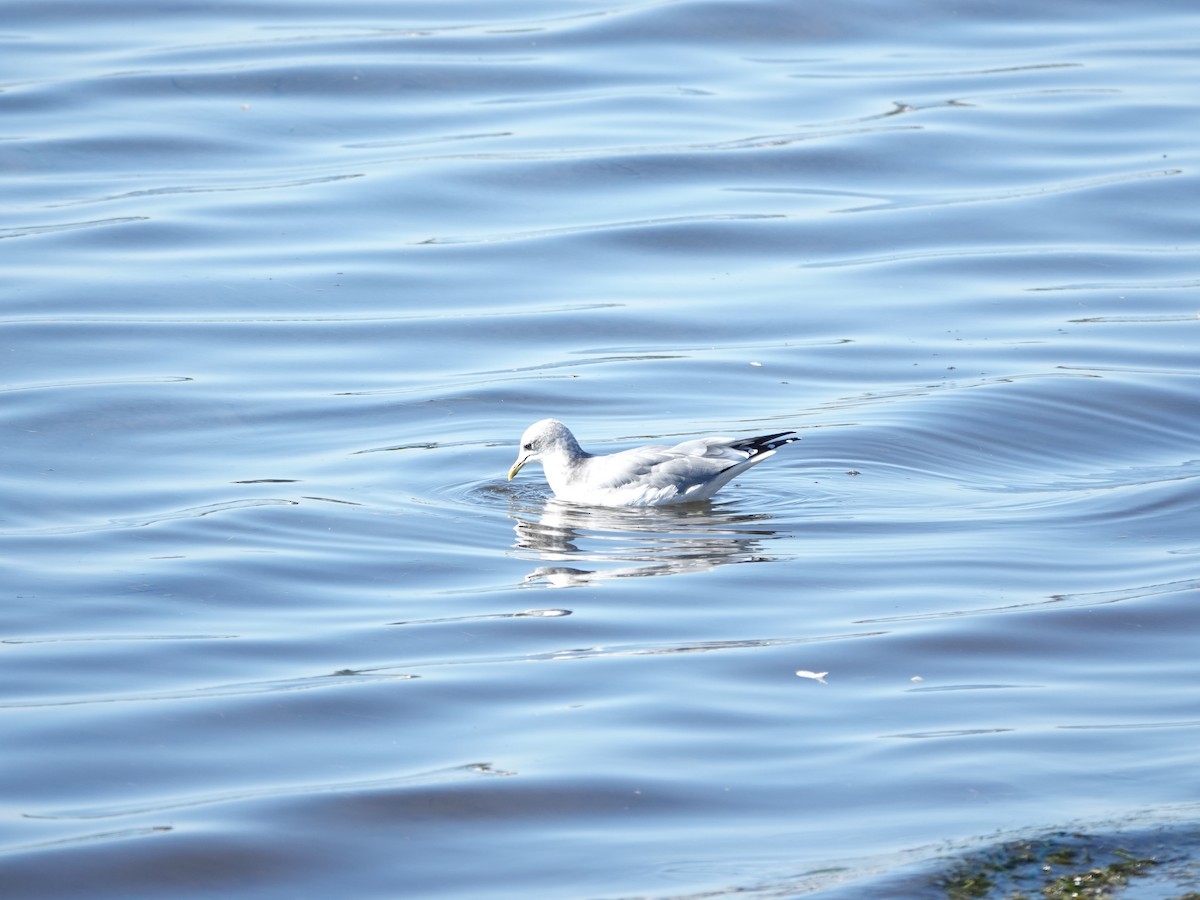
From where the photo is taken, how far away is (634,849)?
6.41m

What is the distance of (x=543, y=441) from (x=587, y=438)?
1.11 metres

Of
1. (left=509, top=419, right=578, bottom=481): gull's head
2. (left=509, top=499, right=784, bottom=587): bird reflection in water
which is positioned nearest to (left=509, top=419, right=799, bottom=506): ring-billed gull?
(left=509, top=419, right=578, bottom=481): gull's head

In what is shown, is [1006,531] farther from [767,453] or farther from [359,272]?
[359,272]

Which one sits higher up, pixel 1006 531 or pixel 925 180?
pixel 925 180

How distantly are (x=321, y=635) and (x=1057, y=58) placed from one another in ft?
54.6

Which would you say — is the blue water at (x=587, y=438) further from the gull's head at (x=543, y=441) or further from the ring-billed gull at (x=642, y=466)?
the gull's head at (x=543, y=441)

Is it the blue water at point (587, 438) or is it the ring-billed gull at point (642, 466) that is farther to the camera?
the ring-billed gull at point (642, 466)

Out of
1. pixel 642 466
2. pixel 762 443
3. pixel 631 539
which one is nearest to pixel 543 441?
pixel 642 466

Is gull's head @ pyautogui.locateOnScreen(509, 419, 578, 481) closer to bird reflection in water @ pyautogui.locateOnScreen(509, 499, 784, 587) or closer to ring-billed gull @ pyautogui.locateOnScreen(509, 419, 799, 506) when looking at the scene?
ring-billed gull @ pyautogui.locateOnScreen(509, 419, 799, 506)

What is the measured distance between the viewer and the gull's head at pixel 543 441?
1111 cm

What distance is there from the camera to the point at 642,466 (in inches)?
427

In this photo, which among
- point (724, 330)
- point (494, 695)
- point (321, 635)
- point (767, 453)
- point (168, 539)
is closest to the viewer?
point (494, 695)

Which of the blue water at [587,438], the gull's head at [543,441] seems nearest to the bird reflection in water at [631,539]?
the blue water at [587,438]

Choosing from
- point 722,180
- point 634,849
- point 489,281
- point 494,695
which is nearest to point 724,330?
point 489,281
